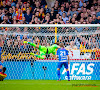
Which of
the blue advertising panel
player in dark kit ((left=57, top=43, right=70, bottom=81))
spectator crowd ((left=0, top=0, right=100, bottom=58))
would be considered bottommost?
the blue advertising panel

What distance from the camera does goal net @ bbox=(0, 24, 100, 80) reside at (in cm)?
662

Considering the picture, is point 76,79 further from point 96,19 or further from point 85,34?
point 96,19

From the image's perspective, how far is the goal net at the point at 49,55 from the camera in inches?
261

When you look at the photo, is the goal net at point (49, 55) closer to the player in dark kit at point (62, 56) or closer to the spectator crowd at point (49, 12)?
the player in dark kit at point (62, 56)

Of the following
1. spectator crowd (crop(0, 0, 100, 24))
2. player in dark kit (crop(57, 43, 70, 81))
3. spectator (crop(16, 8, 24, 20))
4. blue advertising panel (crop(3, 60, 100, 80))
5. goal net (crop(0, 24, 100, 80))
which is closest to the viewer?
goal net (crop(0, 24, 100, 80))

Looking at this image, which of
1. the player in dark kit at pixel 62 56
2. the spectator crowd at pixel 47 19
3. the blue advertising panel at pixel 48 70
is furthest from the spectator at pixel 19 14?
the player in dark kit at pixel 62 56

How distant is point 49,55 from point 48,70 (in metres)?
0.55

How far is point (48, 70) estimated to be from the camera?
7.26m

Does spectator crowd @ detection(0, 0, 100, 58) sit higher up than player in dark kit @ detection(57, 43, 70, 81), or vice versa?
spectator crowd @ detection(0, 0, 100, 58)

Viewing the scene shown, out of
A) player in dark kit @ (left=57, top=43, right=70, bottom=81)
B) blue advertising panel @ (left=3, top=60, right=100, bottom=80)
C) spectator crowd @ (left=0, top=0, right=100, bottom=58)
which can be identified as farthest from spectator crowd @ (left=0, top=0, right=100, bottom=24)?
blue advertising panel @ (left=3, top=60, right=100, bottom=80)

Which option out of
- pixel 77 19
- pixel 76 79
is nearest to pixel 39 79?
pixel 76 79

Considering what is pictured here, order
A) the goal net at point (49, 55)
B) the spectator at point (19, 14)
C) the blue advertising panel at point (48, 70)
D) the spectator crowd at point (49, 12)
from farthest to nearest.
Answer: the spectator at point (19, 14)
the spectator crowd at point (49, 12)
the blue advertising panel at point (48, 70)
the goal net at point (49, 55)

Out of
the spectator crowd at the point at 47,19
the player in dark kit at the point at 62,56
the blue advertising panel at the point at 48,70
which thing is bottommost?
the blue advertising panel at the point at 48,70

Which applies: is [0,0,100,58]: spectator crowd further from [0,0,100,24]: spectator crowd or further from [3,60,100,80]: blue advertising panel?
[3,60,100,80]: blue advertising panel
